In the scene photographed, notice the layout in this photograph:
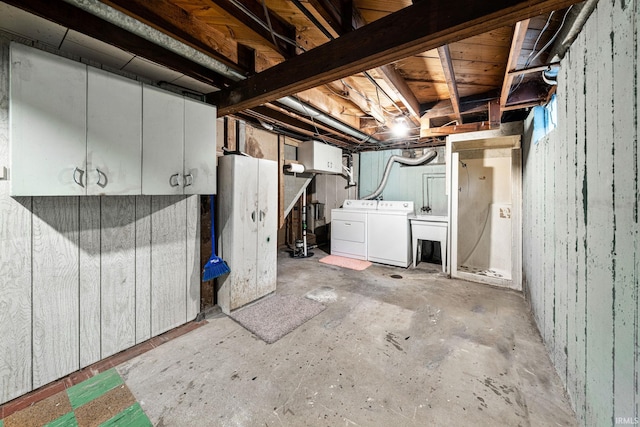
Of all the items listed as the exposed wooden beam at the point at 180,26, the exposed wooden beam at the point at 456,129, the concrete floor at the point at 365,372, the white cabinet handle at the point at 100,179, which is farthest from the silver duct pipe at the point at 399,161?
the white cabinet handle at the point at 100,179

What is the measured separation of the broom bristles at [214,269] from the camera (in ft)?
7.25

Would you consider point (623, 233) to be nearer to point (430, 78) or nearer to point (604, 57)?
point (604, 57)

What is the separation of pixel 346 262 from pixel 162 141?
3.16 metres

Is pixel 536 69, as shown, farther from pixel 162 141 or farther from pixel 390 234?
pixel 390 234

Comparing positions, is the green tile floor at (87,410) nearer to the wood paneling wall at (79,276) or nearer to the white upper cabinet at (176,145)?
the wood paneling wall at (79,276)

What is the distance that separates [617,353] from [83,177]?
262cm

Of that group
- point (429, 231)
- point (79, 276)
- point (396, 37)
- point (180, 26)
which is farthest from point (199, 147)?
point (429, 231)

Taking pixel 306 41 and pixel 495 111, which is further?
pixel 495 111

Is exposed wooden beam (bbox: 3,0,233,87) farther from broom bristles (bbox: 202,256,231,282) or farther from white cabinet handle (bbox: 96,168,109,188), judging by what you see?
broom bristles (bbox: 202,256,231,282)

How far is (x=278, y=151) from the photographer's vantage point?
11.8 feet

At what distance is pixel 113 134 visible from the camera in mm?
1490

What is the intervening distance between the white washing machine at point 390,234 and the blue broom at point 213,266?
8.24 feet

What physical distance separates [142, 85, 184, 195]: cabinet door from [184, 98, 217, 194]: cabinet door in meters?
0.04

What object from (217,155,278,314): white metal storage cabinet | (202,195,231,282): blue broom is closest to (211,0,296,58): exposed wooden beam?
(217,155,278,314): white metal storage cabinet
